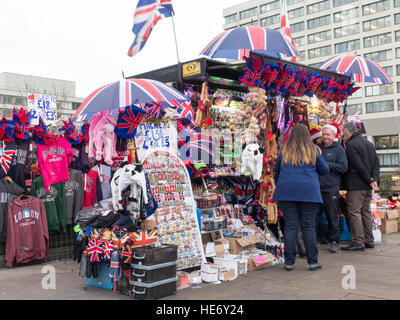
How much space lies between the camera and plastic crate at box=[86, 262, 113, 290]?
16.8 ft

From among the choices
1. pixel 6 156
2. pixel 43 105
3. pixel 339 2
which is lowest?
pixel 6 156

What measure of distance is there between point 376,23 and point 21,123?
222ft

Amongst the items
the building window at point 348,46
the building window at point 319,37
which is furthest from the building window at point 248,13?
the building window at point 348,46

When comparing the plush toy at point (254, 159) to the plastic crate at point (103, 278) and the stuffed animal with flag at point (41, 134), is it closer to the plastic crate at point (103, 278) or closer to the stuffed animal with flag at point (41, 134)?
the plastic crate at point (103, 278)

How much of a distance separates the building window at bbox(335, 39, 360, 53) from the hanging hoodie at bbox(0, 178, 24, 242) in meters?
67.6

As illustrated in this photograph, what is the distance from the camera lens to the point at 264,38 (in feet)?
24.7

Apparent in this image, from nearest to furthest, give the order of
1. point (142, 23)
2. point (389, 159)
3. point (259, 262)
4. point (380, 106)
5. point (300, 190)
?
point (300, 190) < point (259, 262) < point (142, 23) < point (389, 159) < point (380, 106)

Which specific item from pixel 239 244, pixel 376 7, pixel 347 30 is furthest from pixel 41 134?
pixel 347 30

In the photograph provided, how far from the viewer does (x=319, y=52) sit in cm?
7069

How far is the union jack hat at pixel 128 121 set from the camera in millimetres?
6133

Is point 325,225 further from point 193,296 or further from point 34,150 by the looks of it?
point 34,150

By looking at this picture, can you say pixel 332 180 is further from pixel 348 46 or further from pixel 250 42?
pixel 348 46
